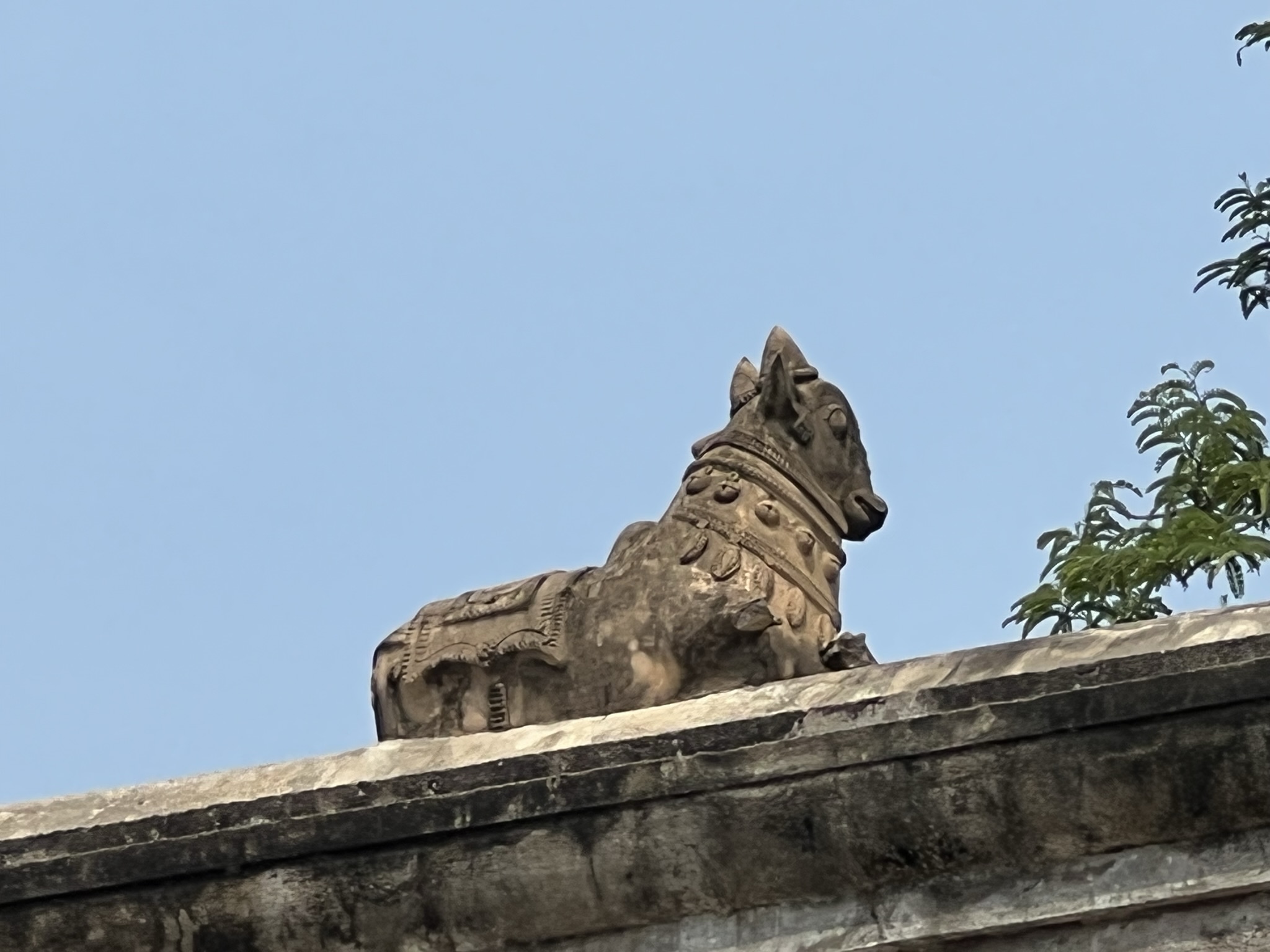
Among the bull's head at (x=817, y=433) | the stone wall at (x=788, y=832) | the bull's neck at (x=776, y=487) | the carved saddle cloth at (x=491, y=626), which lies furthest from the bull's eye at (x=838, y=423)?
the stone wall at (x=788, y=832)

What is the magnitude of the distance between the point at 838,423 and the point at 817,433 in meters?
0.06

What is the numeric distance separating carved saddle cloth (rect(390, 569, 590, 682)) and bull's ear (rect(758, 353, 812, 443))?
1.97ft

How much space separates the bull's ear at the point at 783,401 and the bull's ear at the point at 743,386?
70mm

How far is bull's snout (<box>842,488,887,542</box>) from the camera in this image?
664 centimetres

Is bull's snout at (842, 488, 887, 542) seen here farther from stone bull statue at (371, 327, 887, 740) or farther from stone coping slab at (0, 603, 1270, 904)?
stone coping slab at (0, 603, 1270, 904)

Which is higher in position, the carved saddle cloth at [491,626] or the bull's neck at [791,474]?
the bull's neck at [791,474]

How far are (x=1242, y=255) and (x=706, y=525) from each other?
18.3ft

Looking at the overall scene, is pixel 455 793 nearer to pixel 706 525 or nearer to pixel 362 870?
pixel 362 870

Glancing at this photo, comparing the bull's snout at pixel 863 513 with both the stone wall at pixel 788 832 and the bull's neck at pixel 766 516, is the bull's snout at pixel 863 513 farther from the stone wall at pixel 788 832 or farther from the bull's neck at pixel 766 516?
the stone wall at pixel 788 832

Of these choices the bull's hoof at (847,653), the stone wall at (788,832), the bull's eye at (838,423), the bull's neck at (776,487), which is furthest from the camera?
the bull's eye at (838,423)

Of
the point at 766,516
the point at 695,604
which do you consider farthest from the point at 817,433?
the point at 695,604

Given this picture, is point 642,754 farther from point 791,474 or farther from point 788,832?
point 791,474

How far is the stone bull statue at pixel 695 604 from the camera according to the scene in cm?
614

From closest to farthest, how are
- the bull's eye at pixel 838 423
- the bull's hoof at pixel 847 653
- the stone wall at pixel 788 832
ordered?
the stone wall at pixel 788 832 → the bull's hoof at pixel 847 653 → the bull's eye at pixel 838 423
